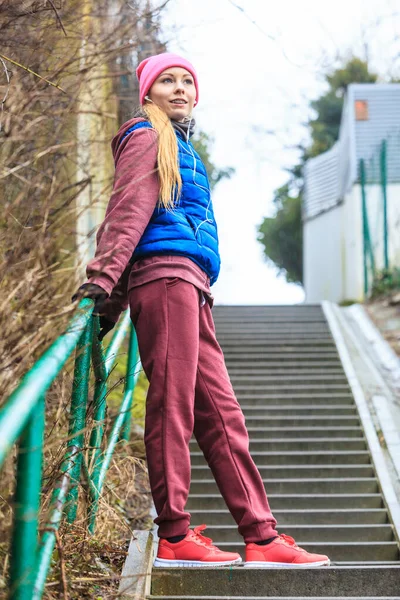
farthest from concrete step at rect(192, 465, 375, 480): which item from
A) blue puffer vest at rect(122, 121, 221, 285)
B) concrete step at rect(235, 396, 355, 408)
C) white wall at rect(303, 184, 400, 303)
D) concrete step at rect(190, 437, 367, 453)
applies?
white wall at rect(303, 184, 400, 303)

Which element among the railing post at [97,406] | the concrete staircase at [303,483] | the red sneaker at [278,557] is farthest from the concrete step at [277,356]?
the red sneaker at [278,557]

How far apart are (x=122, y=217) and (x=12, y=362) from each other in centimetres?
79

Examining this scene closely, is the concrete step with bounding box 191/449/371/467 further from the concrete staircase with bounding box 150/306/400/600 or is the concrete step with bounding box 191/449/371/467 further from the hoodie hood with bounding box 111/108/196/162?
the hoodie hood with bounding box 111/108/196/162

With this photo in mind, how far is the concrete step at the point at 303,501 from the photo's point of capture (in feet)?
15.1

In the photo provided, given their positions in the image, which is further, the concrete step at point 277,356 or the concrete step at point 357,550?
the concrete step at point 277,356

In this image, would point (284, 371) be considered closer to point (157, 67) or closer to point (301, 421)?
point (301, 421)

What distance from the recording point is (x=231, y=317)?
9156 mm

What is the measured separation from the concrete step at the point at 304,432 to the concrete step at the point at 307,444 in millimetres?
160

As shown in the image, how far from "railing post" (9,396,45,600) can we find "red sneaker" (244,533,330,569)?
120 cm

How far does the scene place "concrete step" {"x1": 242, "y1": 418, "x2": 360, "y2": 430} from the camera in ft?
19.1

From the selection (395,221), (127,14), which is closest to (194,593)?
(127,14)

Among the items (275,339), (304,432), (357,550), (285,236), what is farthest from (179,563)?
(285,236)

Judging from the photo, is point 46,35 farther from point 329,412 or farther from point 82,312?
point 329,412

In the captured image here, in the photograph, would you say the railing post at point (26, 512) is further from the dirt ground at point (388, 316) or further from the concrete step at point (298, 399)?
the dirt ground at point (388, 316)
